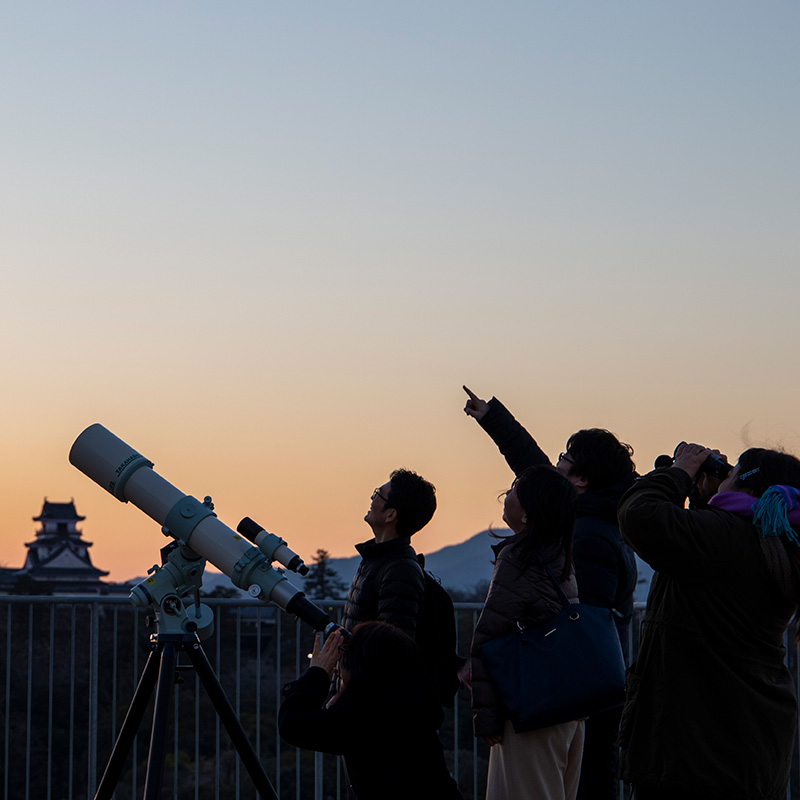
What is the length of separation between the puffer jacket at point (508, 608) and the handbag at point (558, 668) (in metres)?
0.03

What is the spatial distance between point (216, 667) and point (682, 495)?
11.1 feet

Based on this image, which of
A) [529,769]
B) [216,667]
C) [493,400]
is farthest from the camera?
[216,667]

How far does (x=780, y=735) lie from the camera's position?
3.44 meters

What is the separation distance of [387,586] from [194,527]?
87 centimetres

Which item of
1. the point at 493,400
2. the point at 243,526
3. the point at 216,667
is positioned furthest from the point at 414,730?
the point at 216,667

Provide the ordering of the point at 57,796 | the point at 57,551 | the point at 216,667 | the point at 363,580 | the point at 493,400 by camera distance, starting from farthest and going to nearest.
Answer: the point at 57,551 < the point at 57,796 < the point at 216,667 < the point at 493,400 < the point at 363,580

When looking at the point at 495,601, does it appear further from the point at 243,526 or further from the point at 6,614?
the point at 6,614

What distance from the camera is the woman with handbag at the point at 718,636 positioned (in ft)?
10.9

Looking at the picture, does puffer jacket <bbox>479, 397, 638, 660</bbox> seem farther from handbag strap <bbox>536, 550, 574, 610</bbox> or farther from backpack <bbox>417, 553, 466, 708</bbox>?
backpack <bbox>417, 553, 466, 708</bbox>

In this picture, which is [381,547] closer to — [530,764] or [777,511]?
A: [530,764]

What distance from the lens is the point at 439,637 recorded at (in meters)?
4.50

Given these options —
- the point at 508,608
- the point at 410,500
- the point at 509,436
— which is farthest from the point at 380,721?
the point at 509,436

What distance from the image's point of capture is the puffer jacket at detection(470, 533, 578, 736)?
12.9 ft

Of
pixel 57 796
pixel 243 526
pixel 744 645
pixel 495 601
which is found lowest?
pixel 57 796
